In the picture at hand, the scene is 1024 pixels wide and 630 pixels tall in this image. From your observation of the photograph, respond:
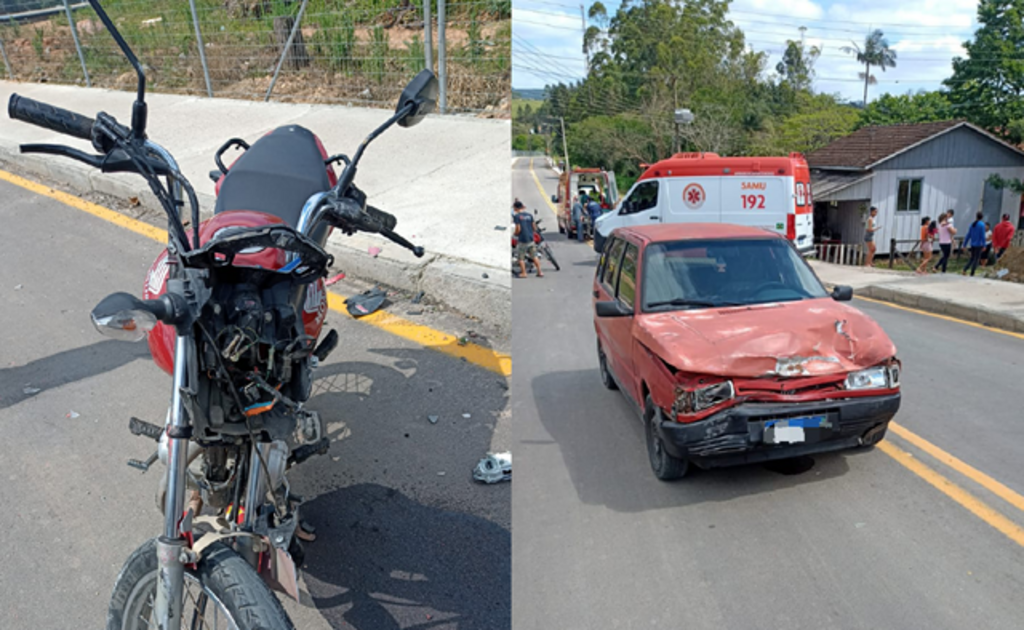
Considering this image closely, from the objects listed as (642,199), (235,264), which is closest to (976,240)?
(642,199)

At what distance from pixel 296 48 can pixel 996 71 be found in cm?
2594

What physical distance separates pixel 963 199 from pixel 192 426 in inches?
1159

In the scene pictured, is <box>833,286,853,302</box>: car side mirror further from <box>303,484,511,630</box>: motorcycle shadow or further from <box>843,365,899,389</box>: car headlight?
<box>303,484,511,630</box>: motorcycle shadow

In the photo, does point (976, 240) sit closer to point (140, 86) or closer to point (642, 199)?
point (642, 199)

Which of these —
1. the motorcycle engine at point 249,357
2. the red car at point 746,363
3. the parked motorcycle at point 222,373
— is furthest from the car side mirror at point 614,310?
the motorcycle engine at point 249,357

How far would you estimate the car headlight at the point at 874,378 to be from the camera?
4.32 m

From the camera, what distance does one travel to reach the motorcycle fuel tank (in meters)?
2.54

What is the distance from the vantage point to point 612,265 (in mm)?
6484

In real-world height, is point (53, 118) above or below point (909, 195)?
above

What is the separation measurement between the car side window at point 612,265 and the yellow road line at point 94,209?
14.5 ft

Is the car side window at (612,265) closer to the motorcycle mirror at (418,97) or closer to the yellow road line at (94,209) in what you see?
the motorcycle mirror at (418,97)

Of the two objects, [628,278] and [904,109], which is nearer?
[628,278]

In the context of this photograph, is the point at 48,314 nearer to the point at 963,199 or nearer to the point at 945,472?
the point at 945,472

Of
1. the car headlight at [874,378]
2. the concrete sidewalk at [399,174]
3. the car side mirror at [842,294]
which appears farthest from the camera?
the concrete sidewalk at [399,174]
